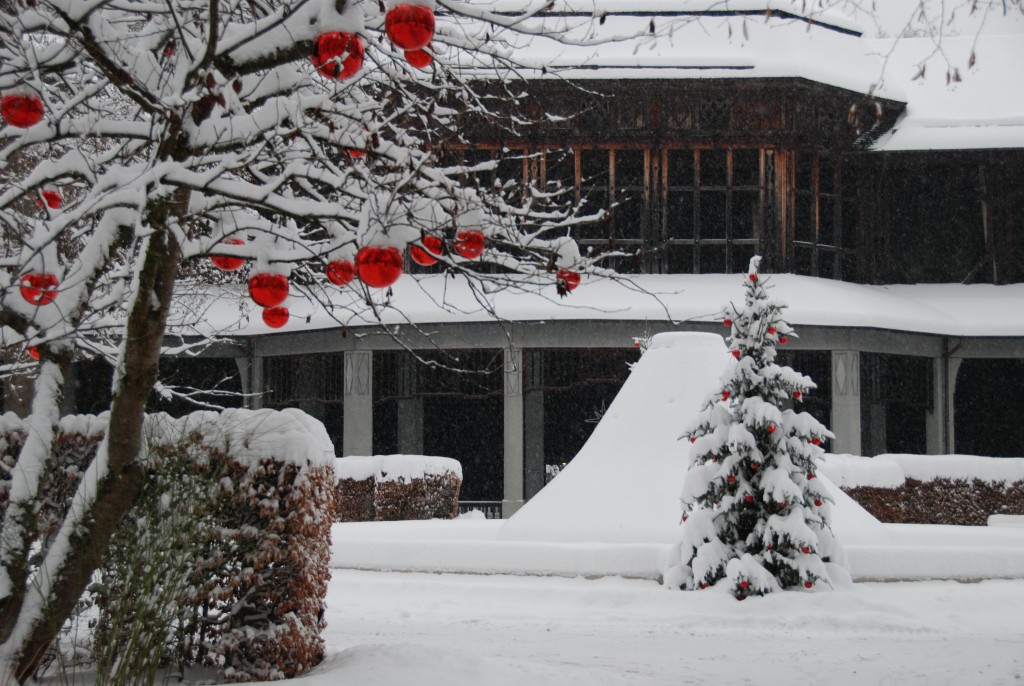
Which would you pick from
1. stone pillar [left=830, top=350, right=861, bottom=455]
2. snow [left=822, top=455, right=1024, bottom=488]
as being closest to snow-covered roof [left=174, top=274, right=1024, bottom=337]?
stone pillar [left=830, top=350, right=861, bottom=455]

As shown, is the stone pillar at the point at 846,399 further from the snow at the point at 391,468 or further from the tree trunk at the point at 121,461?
the tree trunk at the point at 121,461

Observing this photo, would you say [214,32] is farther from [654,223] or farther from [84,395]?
[84,395]

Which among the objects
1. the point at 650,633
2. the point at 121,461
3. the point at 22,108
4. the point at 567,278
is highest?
the point at 22,108

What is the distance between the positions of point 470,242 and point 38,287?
7.03ft

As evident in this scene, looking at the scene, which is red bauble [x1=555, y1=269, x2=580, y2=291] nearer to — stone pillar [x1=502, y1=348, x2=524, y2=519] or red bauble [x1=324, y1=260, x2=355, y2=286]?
red bauble [x1=324, y1=260, x2=355, y2=286]

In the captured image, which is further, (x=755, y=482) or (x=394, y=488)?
(x=394, y=488)

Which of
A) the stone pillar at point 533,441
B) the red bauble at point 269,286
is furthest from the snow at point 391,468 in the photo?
the red bauble at point 269,286

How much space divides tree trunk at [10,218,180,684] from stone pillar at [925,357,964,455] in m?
20.9

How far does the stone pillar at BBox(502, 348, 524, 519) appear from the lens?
21125 mm

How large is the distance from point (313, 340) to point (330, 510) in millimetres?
16701

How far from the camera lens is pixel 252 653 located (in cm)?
579

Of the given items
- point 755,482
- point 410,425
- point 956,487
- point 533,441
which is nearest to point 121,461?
point 755,482

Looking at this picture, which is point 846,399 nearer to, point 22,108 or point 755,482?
point 755,482

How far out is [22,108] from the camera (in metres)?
4.67
